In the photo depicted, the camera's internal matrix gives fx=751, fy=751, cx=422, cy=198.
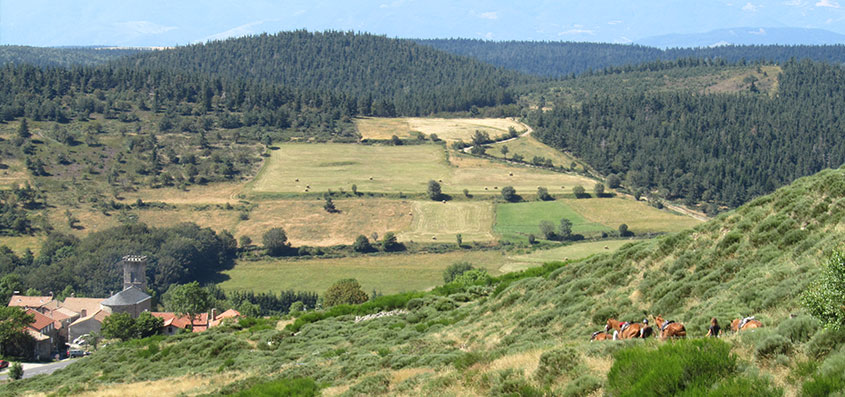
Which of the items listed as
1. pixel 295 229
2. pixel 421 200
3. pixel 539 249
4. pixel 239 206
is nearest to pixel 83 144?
pixel 239 206

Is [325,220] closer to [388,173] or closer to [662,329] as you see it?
[388,173]

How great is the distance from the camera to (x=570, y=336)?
23875 mm

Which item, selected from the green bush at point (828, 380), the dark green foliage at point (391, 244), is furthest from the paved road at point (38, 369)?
the dark green foliage at point (391, 244)

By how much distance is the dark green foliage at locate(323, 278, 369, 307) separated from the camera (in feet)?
235

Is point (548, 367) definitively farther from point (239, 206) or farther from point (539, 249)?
point (239, 206)

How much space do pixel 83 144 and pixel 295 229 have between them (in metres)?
63.5

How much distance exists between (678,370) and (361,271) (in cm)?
9092

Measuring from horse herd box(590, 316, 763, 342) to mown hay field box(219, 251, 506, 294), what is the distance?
7287cm

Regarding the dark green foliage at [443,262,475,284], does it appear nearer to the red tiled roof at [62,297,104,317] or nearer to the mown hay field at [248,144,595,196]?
the red tiled roof at [62,297,104,317]

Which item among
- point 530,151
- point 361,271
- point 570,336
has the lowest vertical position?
point 361,271

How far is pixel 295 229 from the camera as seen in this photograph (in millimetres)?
120875

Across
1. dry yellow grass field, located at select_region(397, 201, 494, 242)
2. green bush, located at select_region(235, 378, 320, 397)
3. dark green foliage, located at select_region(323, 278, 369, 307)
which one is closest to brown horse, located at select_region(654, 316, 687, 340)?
green bush, located at select_region(235, 378, 320, 397)

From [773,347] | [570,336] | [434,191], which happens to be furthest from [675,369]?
[434,191]

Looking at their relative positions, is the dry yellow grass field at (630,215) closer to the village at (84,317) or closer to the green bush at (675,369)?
the village at (84,317)
